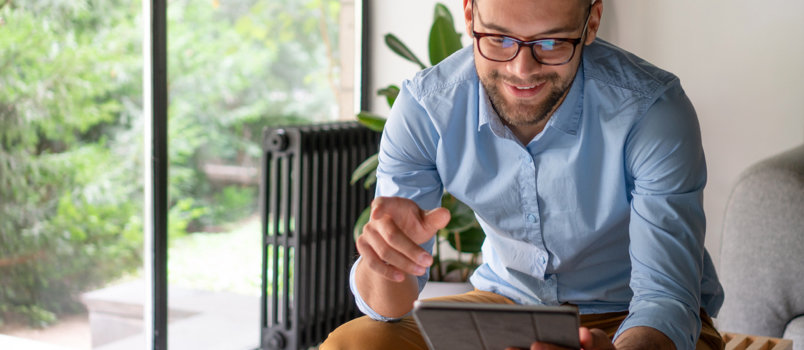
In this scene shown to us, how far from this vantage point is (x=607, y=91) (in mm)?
1422

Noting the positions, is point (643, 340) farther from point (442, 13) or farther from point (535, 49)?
point (442, 13)

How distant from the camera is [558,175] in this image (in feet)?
4.75

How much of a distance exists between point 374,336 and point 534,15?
606 mm

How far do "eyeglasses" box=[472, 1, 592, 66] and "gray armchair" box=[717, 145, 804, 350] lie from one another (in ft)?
2.95

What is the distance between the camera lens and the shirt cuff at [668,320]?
3.91ft

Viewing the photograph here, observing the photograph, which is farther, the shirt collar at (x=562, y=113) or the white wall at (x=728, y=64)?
the white wall at (x=728, y=64)

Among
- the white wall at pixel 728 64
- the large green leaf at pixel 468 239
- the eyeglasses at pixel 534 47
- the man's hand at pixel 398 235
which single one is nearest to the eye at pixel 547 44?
the eyeglasses at pixel 534 47

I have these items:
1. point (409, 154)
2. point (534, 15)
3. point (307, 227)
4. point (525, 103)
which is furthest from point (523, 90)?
point (307, 227)

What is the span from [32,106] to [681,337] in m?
Answer: 1.75

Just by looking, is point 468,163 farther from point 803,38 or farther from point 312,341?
point 803,38

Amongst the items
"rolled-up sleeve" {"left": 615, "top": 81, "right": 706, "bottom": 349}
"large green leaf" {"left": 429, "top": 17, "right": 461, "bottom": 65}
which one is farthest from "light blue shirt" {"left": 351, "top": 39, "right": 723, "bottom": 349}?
"large green leaf" {"left": 429, "top": 17, "right": 461, "bottom": 65}

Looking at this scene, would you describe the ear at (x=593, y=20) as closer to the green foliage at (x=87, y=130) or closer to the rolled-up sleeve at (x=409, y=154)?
the rolled-up sleeve at (x=409, y=154)

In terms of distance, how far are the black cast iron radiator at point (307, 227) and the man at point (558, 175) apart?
3.47ft

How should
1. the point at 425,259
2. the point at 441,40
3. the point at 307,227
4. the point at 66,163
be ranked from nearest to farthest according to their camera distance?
the point at 425,259
the point at 66,163
the point at 441,40
the point at 307,227
